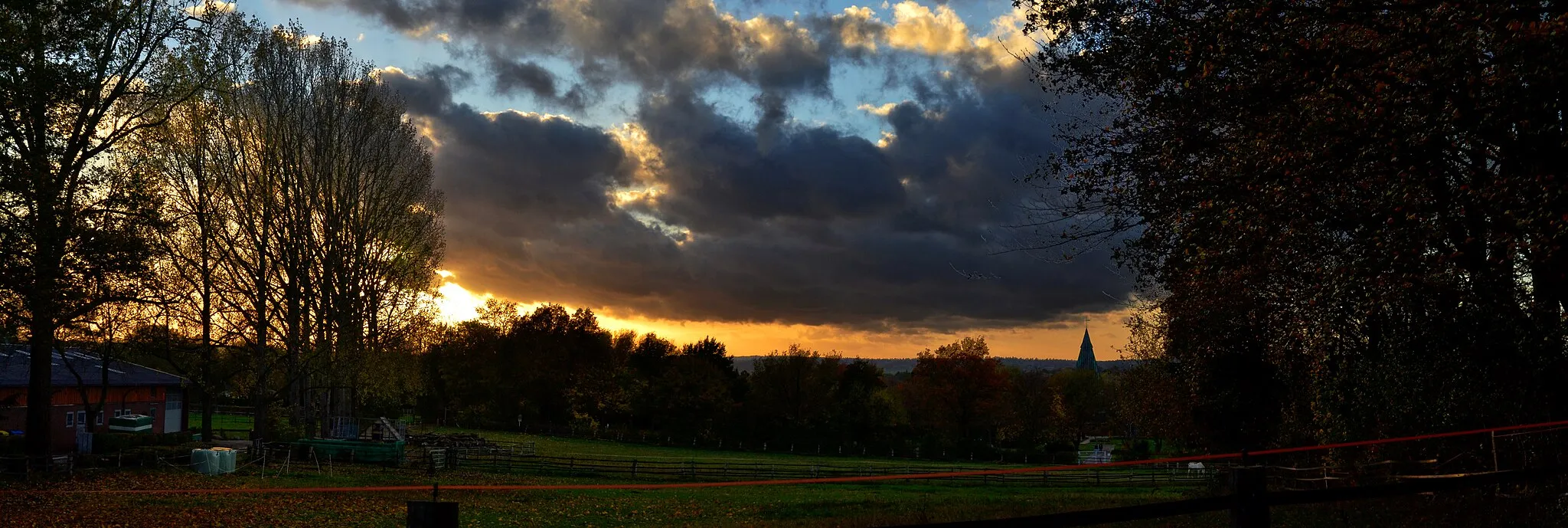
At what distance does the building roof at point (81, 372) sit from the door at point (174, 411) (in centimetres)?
219

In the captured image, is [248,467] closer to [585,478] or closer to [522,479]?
[522,479]

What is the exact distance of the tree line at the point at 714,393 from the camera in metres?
80.0

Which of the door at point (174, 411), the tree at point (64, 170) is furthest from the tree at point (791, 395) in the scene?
the tree at point (64, 170)

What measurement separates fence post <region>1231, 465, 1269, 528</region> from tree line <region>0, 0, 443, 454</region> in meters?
22.8

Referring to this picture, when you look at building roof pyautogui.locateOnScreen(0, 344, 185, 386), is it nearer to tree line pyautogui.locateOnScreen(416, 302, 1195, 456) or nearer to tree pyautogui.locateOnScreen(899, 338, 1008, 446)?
tree line pyautogui.locateOnScreen(416, 302, 1195, 456)

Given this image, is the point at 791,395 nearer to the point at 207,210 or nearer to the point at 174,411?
the point at 174,411

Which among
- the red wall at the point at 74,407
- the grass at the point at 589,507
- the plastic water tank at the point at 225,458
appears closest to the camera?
the grass at the point at 589,507

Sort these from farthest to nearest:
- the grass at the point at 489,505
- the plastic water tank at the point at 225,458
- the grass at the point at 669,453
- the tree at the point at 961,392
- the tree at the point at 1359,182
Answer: the tree at the point at 961,392, the grass at the point at 669,453, the plastic water tank at the point at 225,458, the grass at the point at 489,505, the tree at the point at 1359,182

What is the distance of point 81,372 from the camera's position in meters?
43.6

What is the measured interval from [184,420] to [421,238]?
69.2 feet

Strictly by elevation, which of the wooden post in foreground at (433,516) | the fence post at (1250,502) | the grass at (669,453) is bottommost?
the grass at (669,453)

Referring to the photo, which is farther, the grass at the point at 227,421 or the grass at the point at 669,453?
the grass at the point at 227,421

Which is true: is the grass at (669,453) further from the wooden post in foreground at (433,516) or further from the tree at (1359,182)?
the wooden post in foreground at (433,516)

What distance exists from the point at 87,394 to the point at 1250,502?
51115 mm
